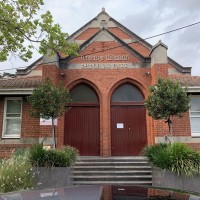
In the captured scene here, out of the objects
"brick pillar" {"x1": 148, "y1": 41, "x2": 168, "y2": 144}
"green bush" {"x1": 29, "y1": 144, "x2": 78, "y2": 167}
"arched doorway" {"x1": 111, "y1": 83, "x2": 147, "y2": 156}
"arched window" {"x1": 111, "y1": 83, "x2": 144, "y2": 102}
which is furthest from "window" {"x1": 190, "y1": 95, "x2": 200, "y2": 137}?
"green bush" {"x1": 29, "y1": 144, "x2": 78, "y2": 167}

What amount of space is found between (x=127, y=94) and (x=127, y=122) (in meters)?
1.53

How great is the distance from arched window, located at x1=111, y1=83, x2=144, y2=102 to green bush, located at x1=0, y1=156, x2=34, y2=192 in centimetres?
748

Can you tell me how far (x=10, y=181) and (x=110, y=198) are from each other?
21.0 ft

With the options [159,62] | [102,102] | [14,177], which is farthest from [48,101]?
[159,62]

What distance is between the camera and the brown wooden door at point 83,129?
14984 millimetres

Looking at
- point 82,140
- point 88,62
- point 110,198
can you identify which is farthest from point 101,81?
point 110,198

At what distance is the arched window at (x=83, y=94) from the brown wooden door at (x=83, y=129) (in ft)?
1.29

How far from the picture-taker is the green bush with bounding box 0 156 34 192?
313 inches

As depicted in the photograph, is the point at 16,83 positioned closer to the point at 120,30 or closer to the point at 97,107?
the point at 97,107

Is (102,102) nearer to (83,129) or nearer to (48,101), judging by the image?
(83,129)

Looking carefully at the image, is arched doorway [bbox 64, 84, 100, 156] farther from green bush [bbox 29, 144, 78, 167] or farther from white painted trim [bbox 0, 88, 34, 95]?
green bush [bbox 29, 144, 78, 167]

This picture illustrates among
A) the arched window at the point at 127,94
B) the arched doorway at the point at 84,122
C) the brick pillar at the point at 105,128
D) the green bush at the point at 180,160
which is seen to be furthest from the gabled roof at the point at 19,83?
the green bush at the point at 180,160

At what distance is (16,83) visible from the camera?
15.2 m

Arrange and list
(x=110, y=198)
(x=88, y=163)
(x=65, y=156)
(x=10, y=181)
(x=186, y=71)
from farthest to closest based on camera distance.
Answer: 1. (x=186, y=71)
2. (x=88, y=163)
3. (x=65, y=156)
4. (x=10, y=181)
5. (x=110, y=198)
